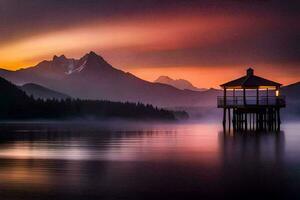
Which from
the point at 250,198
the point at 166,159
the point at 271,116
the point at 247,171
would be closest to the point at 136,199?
the point at 250,198

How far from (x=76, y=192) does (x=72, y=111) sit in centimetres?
16315

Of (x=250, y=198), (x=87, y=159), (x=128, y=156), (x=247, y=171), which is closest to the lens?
(x=250, y=198)

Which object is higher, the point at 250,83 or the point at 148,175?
the point at 250,83

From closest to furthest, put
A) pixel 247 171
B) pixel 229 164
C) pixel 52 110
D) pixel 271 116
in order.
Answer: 1. pixel 247 171
2. pixel 229 164
3. pixel 271 116
4. pixel 52 110

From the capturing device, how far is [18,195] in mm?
22219

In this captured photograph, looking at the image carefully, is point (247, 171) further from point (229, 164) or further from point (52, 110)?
point (52, 110)

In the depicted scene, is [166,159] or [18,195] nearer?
[18,195]

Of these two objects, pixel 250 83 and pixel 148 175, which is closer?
pixel 148 175

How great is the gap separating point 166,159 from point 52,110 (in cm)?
14288

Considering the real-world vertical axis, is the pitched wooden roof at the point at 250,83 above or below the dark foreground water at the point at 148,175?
above

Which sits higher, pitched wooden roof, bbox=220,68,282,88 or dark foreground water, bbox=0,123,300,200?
pitched wooden roof, bbox=220,68,282,88

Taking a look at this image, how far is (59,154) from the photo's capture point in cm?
4041

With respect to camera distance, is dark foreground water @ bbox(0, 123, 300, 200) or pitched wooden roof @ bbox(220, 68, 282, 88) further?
pitched wooden roof @ bbox(220, 68, 282, 88)

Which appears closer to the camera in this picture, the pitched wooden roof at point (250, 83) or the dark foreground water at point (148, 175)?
the dark foreground water at point (148, 175)
